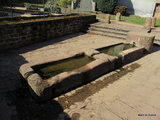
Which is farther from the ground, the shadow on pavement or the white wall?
the white wall

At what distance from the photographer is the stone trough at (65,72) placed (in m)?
3.46

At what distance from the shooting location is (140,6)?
21.3 m

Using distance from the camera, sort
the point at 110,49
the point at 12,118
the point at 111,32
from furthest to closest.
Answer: the point at 111,32, the point at 110,49, the point at 12,118

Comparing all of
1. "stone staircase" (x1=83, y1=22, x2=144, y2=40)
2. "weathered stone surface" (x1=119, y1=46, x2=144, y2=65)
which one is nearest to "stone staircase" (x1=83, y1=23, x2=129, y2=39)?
"stone staircase" (x1=83, y1=22, x2=144, y2=40)

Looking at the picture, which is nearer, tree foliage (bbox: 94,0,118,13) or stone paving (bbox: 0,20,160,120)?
stone paving (bbox: 0,20,160,120)

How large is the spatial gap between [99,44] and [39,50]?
331cm

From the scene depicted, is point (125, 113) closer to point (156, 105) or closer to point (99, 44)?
point (156, 105)

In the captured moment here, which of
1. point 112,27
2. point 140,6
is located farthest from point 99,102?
point 140,6

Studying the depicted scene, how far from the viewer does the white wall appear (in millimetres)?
20625

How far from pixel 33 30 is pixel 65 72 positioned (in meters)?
4.72

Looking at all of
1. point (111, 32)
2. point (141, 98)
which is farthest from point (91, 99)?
point (111, 32)

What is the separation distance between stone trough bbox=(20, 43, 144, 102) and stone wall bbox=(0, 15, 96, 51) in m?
3.35

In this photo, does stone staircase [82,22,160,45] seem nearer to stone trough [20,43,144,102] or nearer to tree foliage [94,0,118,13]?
stone trough [20,43,144,102]

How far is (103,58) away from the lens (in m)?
4.86
